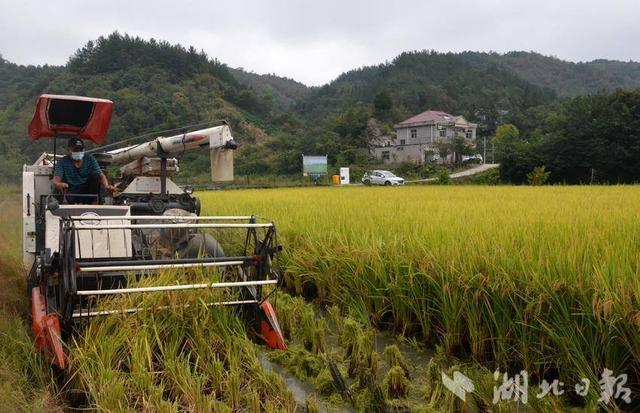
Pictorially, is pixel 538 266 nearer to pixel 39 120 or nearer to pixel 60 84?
pixel 39 120

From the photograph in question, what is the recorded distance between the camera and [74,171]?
4.90 m

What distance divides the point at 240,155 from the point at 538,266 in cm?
4906

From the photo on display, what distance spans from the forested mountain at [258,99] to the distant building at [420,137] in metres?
1.88

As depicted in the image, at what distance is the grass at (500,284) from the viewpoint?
2.74 meters

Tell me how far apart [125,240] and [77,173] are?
1339 mm

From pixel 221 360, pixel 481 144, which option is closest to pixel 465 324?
pixel 221 360

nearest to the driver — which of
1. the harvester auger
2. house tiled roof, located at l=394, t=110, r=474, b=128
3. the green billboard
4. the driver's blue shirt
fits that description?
the driver's blue shirt

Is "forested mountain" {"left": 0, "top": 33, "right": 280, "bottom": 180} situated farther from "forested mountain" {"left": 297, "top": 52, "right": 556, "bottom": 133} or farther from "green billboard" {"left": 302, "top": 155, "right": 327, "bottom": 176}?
"green billboard" {"left": 302, "top": 155, "right": 327, "bottom": 176}

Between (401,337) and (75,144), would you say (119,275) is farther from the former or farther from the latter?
(401,337)

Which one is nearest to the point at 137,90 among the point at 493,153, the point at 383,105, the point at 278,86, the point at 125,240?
the point at 383,105

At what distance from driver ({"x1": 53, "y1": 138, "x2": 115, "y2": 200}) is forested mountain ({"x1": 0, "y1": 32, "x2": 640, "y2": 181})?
24619 millimetres

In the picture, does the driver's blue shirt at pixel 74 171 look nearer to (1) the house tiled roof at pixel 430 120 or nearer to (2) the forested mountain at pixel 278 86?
(1) the house tiled roof at pixel 430 120

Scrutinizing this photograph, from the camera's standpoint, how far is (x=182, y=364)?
3.09 m

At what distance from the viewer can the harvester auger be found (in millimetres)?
3305
